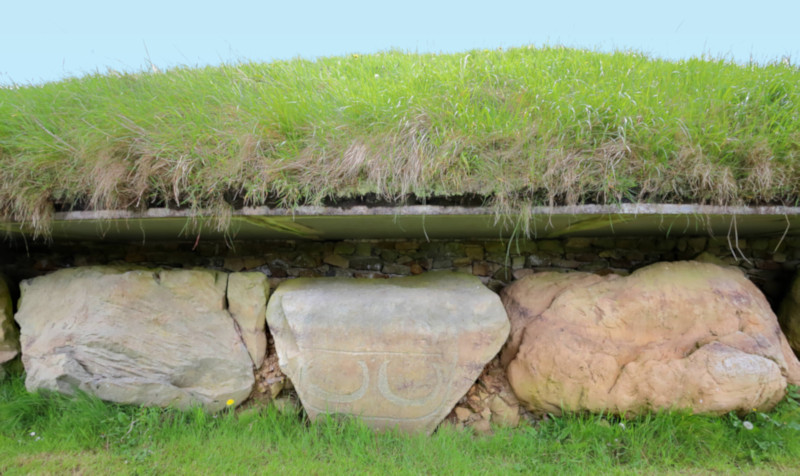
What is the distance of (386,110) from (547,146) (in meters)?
1.14

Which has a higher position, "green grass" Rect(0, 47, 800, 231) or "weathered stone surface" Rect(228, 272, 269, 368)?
"green grass" Rect(0, 47, 800, 231)

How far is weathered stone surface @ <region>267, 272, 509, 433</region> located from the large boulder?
0.36m

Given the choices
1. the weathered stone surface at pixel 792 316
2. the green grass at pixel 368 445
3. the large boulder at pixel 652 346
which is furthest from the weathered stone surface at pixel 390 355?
the weathered stone surface at pixel 792 316

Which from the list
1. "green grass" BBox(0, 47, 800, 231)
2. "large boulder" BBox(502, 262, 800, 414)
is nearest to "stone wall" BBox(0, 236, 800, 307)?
Answer: "large boulder" BBox(502, 262, 800, 414)

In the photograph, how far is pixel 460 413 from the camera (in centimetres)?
287

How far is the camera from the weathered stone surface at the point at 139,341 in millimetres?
2795

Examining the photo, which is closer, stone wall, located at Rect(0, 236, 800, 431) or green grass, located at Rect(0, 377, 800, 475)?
green grass, located at Rect(0, 377, 800, 475)

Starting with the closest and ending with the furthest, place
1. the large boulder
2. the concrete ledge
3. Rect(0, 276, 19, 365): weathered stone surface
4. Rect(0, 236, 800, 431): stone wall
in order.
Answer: the concrete ledge, the large boulder, Rect(0, 276, 19, 365): weathered stone surface, Rect(0, 236, 800, 431): stone wall

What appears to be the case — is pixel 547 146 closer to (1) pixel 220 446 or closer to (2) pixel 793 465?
(2) pixel 793 465

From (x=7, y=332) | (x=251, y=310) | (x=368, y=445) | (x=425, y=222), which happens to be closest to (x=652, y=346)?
(x=425, y=222)

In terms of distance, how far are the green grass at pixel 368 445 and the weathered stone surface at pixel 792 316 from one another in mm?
808

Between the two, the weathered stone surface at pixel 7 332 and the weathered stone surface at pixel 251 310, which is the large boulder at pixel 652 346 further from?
the weathered stone surface at pixel 7 332

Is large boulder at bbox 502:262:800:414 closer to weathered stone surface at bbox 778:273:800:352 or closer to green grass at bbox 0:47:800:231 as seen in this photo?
weathered stone surface at bbox 778:273:800:352

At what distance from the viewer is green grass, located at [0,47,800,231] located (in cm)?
241
